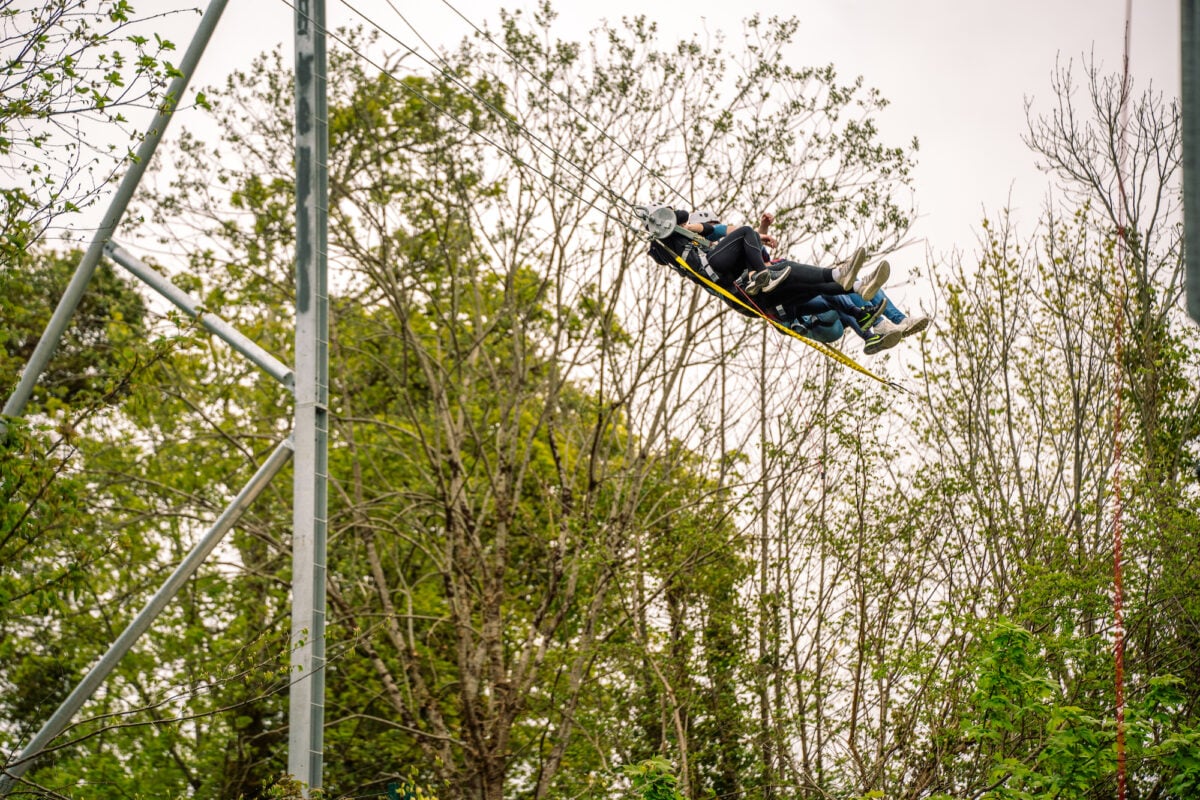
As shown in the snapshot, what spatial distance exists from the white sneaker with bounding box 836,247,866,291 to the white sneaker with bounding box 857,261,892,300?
105 millimetres

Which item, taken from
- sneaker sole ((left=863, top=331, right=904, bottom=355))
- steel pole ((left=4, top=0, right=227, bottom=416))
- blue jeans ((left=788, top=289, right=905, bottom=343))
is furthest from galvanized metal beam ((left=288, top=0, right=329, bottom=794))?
sneaker sole ((left=863, top=331, right=904, bottom=355))

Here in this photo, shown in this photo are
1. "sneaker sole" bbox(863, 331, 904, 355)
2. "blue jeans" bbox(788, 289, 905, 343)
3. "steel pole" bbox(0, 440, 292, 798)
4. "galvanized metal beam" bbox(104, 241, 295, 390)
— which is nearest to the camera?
"steel pole" bbox(0, 440, 292, 798)

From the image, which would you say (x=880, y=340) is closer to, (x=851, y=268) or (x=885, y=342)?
(x=885, y=342)

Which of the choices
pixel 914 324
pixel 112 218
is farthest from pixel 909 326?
pixel 112 218

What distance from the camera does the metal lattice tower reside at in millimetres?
7863

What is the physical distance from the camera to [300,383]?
8.33m

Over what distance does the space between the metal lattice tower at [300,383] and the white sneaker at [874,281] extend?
4112 millimetres

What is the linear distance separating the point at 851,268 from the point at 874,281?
23 cm

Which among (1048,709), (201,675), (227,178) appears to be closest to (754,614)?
(1048,709)

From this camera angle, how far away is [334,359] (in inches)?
734

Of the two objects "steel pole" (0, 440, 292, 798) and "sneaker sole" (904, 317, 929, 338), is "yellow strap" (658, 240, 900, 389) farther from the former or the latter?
"steel pole" (0, 440, 292, 798)

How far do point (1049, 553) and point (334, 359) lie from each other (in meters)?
9.84

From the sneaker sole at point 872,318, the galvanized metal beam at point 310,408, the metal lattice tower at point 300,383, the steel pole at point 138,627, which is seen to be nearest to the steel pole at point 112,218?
the metal lattice tower at point 300,383

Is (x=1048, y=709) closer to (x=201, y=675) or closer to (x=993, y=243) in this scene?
(x=201, y=675)
